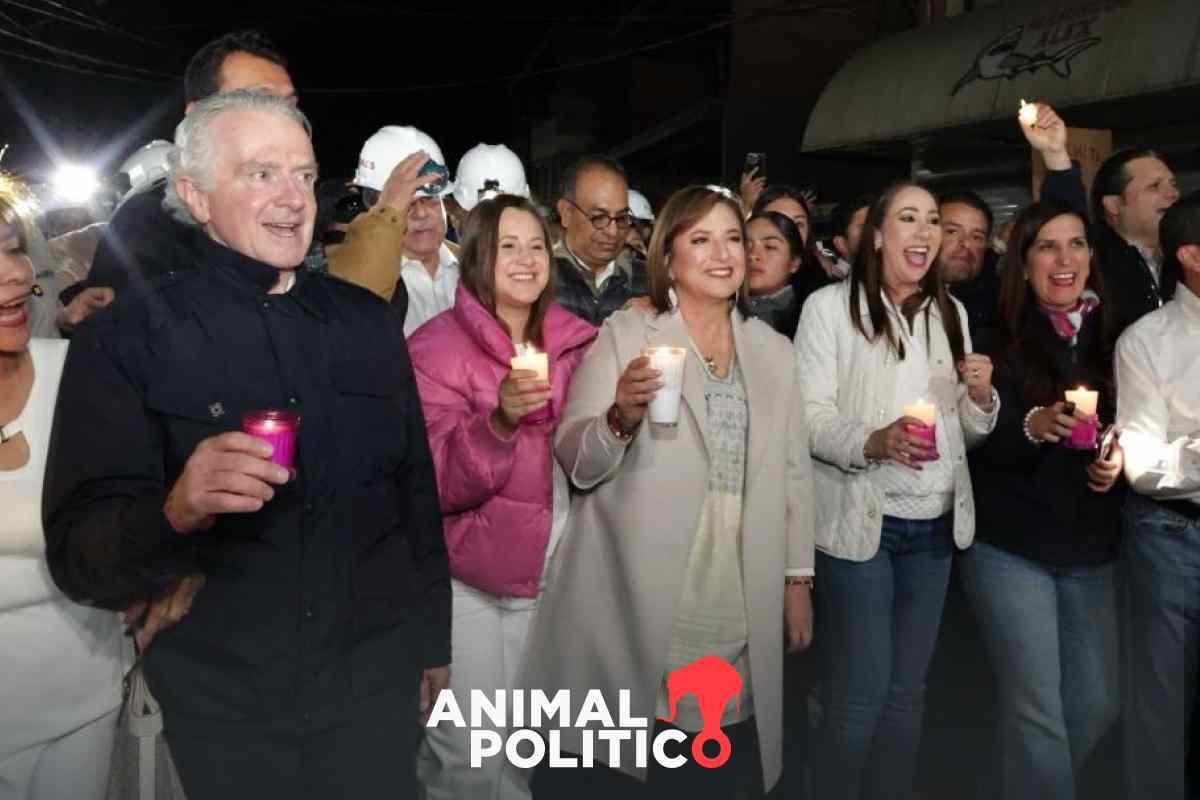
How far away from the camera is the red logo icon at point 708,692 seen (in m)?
3.21

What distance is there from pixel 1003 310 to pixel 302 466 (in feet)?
10.0

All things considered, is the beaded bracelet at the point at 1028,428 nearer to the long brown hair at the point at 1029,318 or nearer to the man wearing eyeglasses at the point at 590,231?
the long brown hair at the point at 1029,318

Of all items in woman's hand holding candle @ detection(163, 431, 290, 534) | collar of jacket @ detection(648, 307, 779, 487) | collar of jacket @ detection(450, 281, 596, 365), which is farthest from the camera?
collar of jacket @ detection(450, 281, 596, 365)

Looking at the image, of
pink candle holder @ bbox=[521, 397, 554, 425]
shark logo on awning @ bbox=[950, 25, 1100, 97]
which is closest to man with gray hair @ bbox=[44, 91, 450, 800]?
pink candle holder @ bbox=[521, 397, 554, 425]


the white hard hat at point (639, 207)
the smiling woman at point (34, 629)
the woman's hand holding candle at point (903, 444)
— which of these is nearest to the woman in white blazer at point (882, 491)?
the woman's hand holding candle at point (903, 444)

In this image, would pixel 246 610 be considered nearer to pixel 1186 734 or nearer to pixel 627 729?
pixel 627 729

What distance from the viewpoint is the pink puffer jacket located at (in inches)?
127

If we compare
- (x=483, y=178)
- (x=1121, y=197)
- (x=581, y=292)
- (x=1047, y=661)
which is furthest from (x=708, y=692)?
(x=483, y=178)

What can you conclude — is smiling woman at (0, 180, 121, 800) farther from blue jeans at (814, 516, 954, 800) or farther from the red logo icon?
blue jeans at (814, 516, 954, 800)

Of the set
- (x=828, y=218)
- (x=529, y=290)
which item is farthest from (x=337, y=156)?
(x=529, y=290)

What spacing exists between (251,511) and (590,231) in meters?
3.11

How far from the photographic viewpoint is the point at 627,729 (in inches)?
125

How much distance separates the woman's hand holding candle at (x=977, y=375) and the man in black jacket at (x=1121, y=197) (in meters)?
1.21

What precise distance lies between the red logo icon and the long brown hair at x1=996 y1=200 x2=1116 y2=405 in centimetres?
177
